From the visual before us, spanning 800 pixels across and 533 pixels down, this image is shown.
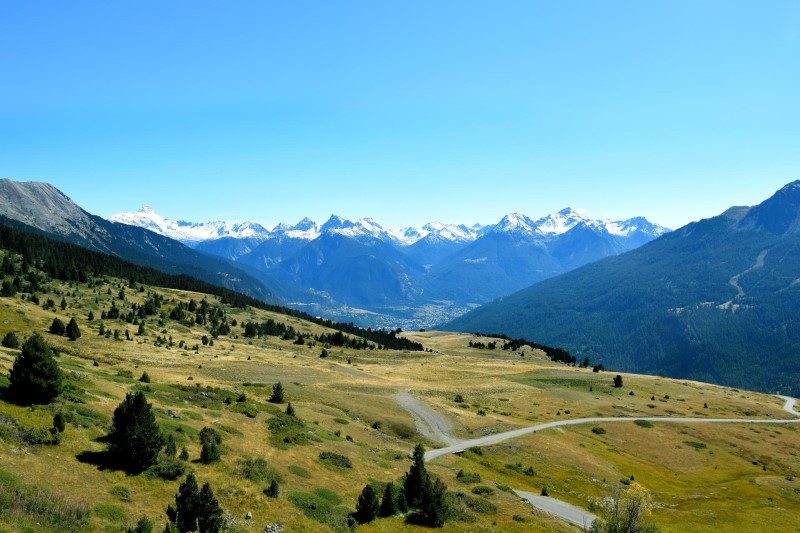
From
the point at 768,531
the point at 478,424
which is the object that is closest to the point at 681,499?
the point at 768,531

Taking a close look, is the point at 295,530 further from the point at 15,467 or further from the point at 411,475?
the point at 15,467

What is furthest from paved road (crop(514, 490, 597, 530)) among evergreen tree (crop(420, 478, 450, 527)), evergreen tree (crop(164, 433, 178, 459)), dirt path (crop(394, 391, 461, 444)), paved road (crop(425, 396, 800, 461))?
evergreen tree (crop(164, 433, 178, 459))

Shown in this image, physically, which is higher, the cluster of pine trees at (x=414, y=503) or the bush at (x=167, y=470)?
the bush at (x=167, y=470)

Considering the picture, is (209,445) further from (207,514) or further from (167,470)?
(207,514)

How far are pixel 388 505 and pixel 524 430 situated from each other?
1948 inches

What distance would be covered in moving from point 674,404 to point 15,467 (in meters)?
143

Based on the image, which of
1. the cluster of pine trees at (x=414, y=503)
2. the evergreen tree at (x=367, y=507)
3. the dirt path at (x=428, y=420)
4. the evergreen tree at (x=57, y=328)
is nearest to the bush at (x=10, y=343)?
the evergreen tree at (x=57, y=328)

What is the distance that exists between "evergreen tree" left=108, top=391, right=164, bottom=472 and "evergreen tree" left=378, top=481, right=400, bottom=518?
56.9 ft

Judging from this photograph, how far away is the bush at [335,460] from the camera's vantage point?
4591cm

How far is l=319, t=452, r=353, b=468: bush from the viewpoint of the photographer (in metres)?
45.9

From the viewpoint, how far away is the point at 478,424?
81.6 metres

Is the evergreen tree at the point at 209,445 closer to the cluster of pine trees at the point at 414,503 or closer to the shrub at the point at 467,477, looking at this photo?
the cluster of pine trees at the point at 414,503

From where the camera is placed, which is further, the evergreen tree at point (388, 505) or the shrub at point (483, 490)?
the shrub at point (483, 490)

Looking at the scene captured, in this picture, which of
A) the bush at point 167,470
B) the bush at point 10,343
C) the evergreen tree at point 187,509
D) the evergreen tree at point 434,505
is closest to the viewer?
the evergreen tree at point 187,509
